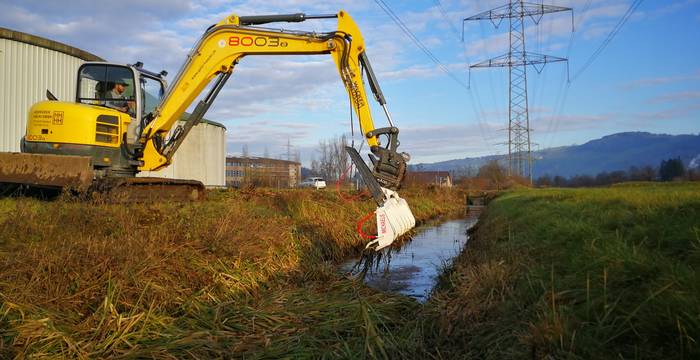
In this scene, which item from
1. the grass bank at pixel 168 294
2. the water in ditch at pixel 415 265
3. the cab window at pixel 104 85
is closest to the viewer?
the grass bank at pixel 168 294

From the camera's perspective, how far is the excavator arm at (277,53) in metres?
8.68

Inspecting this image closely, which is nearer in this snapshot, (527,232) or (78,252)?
(78,252)

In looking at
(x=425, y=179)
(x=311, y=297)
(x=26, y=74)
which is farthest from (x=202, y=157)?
(x=311, y=297)

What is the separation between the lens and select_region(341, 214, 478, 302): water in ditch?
8.02 meters

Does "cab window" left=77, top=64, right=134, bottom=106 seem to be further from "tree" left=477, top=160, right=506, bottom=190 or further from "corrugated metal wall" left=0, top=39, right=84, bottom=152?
"tree" left=477, top=160, right=506, bottom=190

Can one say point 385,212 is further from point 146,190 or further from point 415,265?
point 146,190

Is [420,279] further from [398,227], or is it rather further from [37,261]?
[37,261]

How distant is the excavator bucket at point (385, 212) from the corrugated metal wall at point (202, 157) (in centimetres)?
1678

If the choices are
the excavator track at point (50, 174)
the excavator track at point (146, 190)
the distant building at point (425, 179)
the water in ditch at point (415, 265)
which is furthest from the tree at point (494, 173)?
the excavator track at point (50, 174)

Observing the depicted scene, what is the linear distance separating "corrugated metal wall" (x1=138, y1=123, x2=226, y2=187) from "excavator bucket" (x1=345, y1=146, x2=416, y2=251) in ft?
55.0

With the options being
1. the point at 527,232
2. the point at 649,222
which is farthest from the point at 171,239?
the point at 649,222

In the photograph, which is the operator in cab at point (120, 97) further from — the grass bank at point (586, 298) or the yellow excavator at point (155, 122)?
the grass bank at point (586, 298)

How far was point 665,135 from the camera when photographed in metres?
180

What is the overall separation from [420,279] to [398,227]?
1095 mm
